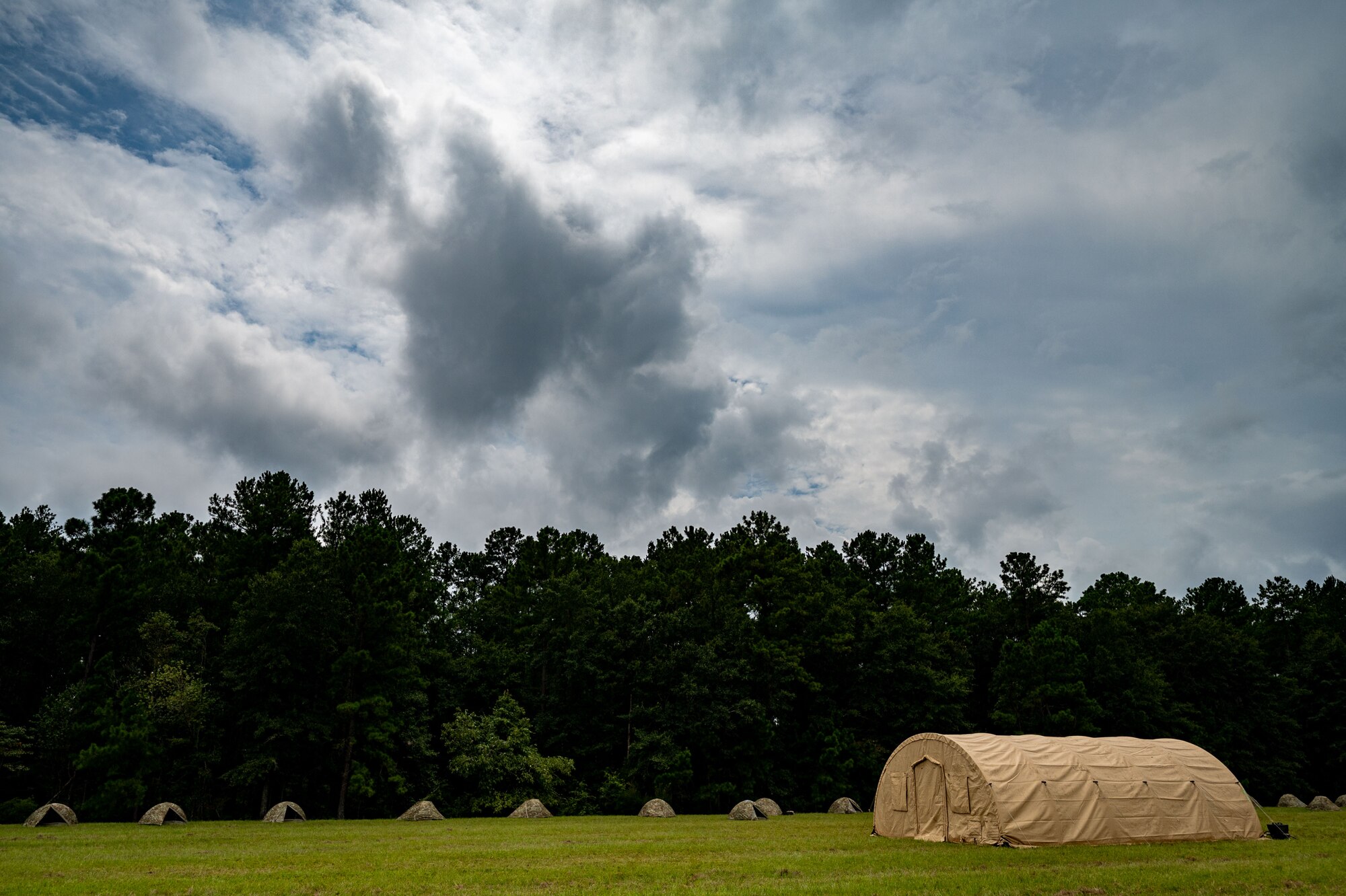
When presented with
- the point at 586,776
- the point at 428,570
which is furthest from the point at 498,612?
the point at 586,776

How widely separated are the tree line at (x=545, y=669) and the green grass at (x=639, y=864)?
1963 centimetres

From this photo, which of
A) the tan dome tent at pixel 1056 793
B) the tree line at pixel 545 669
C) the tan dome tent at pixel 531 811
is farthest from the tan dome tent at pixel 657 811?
the tan dome tent at pixel 1056 793

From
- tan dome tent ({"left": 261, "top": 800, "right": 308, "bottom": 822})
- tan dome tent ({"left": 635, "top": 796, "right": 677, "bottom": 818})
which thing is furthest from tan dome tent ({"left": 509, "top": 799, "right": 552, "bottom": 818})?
tan dome tent ({"left": 261, "top": 800, "right": 308, "bottom": 822})

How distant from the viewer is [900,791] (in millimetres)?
27766

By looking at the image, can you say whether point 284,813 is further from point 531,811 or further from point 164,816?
point 531,811

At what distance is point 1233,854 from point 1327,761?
2557 inches

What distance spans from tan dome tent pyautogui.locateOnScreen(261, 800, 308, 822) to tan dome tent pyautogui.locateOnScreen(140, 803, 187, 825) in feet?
14.4

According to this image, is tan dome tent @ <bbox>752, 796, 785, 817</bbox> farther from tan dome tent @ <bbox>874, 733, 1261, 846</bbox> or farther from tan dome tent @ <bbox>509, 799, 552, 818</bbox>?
tan dome tent @ <bbox>874, 733, 1261, 846</bbox>

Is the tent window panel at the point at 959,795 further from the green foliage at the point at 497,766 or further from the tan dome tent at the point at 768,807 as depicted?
the green foliage at the point at 497,766

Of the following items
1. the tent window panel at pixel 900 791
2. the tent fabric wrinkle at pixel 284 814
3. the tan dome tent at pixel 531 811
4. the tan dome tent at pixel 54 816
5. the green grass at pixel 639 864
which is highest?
the tent window panel at pixel 900 791

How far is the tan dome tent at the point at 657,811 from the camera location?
44.0 metres

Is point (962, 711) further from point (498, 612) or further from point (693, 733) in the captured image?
point (498, 612)

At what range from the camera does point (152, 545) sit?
57781 mm

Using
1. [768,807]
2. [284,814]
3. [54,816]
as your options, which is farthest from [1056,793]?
[54,816]
